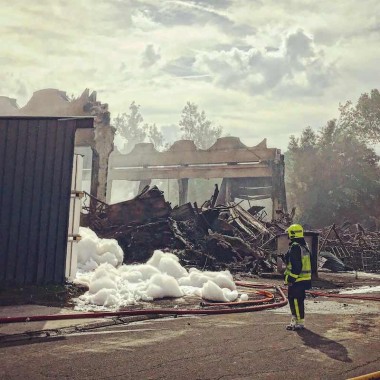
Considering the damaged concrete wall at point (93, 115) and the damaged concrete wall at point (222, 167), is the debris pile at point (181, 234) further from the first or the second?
the damaged concrete wall at point (222, 167)

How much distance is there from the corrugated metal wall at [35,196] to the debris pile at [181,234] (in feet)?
18.8

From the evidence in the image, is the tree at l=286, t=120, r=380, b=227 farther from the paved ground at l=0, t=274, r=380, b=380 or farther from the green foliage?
the paved ground at l=0, t=274, r=380, b=380

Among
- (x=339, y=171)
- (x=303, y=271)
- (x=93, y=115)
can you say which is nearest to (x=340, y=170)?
(x=339, y=171)

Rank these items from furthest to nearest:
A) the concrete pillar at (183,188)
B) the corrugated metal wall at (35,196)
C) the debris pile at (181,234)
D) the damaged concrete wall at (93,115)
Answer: the concrete pillar at (183,188)
the damaged concrete wall at (93,115)
the debris pile at (181,234)
the corrugated metal wall at (35,196)

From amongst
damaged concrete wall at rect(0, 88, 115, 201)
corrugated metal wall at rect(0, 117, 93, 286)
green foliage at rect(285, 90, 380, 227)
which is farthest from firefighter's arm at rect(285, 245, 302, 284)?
green foliage at rect(285, 90, 380, 227)

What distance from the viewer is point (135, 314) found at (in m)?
7.39

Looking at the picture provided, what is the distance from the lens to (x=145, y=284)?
9812mm

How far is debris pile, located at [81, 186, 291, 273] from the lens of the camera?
15.6 meters

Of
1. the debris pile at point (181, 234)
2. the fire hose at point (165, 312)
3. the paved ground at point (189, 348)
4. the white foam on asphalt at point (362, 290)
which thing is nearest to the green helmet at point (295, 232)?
the paved ground at point (189, 348)

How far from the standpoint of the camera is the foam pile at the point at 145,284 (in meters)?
8.51

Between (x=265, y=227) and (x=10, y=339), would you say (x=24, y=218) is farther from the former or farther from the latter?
(x=265, y=227)

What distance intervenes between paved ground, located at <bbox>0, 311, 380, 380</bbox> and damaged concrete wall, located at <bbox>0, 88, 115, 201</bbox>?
49.5 ft

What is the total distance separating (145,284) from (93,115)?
1425 cm

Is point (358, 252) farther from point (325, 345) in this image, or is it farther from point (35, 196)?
point (35, 196)
